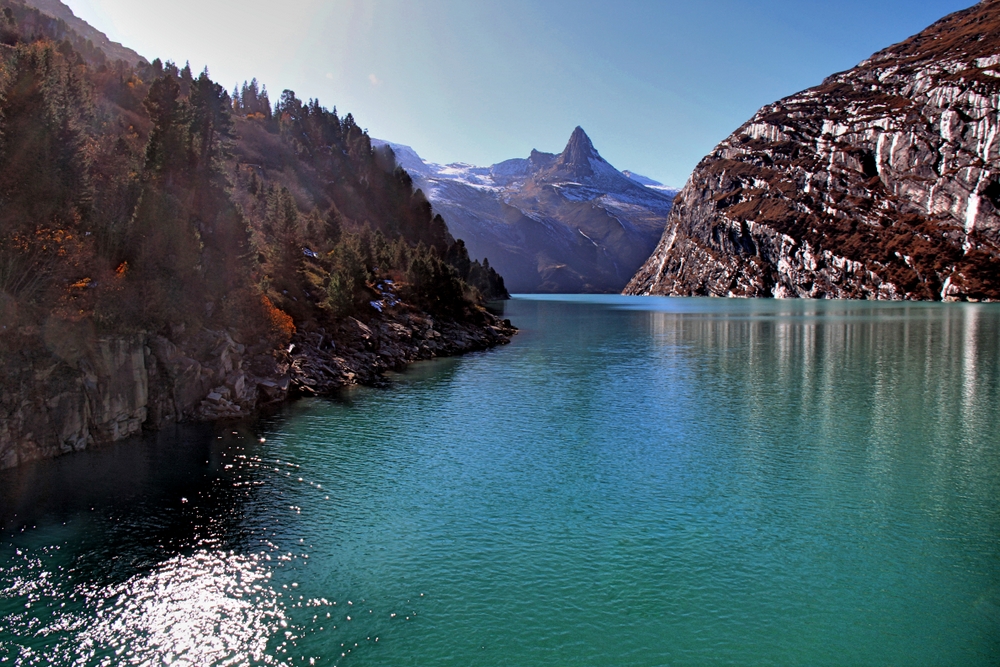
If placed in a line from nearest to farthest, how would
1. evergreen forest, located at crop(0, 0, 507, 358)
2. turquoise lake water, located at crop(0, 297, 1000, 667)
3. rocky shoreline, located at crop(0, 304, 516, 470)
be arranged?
turquoise lake water, located at crop(0, 297, 1000, 667)
rocky shoreline, located at crop(0, 304, 516, 470)
evergreen forest, located at crop(0, 0, 507, 358)

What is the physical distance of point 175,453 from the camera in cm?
3653

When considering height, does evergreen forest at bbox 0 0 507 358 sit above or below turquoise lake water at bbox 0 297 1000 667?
above

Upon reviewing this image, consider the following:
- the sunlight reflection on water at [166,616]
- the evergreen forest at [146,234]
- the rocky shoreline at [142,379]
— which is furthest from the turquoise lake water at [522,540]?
the evergreen forest at [146,234]

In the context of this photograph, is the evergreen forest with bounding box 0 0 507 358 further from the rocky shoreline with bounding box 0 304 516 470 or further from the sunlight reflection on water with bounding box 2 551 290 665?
the sunlight reflection on water with bounding box 2 551 290 665

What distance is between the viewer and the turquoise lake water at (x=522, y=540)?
18.0 metres

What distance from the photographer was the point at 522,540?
2473cm

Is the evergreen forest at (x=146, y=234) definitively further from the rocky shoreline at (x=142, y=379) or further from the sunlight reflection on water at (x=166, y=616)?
the sunlight reflection on water at (x=166, y=616)

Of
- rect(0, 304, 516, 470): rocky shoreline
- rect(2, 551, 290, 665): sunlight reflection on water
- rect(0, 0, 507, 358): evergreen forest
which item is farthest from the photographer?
rect(0, 0, 507, 358): evergreen forest

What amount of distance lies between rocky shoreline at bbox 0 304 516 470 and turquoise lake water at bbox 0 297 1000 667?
238cm

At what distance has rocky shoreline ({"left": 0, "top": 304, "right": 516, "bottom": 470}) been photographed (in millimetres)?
33375

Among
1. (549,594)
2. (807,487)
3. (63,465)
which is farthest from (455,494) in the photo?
(63,465)

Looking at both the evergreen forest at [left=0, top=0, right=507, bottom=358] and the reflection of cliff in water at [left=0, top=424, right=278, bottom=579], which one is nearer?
the reflection of cliff in water at [left=0, top=424, right=278, bottom=579]

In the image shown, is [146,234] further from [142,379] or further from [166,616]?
[166,616]

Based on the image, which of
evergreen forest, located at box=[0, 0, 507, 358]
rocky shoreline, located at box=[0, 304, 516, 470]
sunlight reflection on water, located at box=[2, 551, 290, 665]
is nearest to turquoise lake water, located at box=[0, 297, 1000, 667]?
sunlight reflection on water, located at box=[2, 551, 290, 665]
